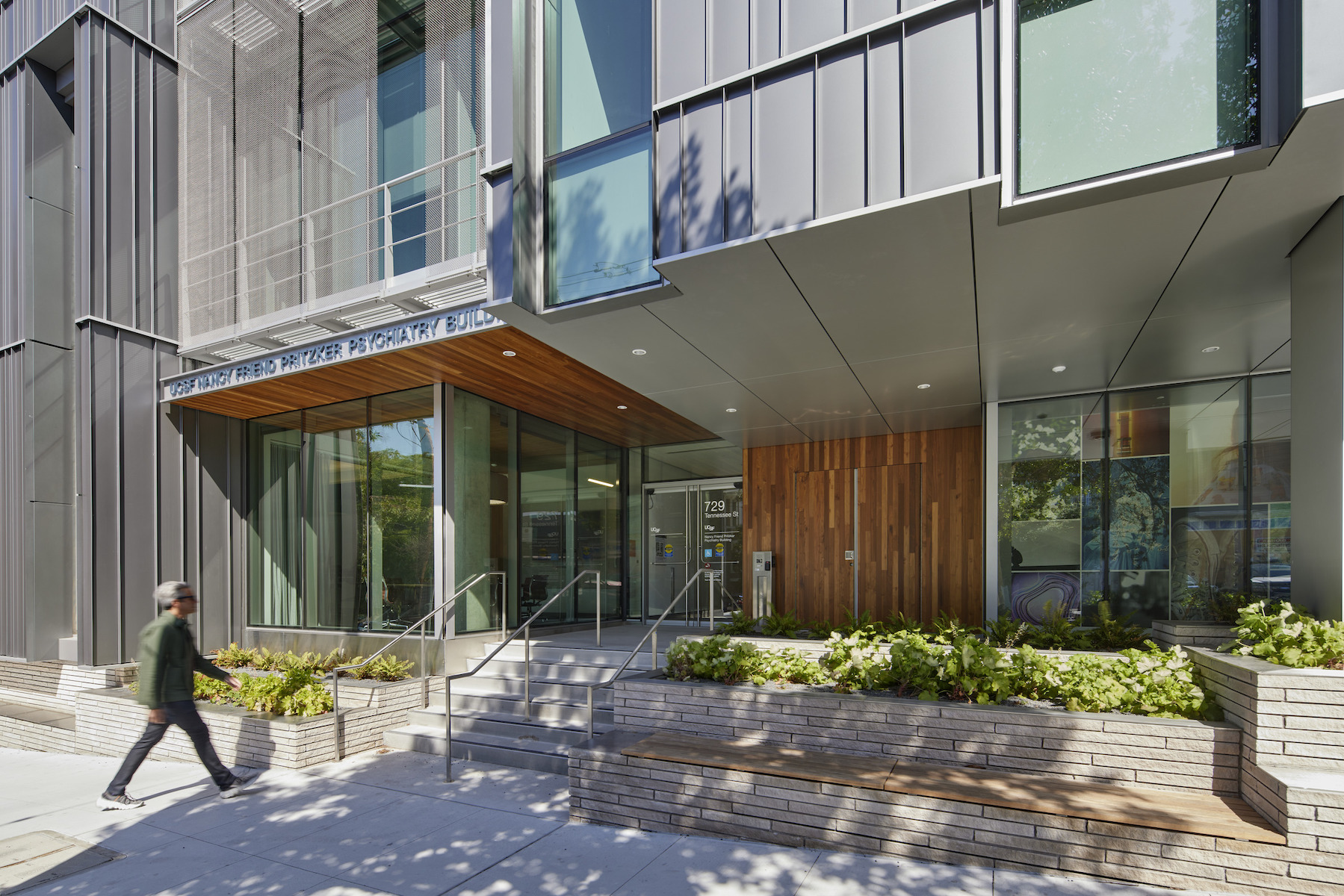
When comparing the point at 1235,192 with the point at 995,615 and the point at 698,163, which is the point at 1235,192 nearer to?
the point at 698,163

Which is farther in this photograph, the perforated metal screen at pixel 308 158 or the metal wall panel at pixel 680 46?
the perforated metal screen at pixel 308 158

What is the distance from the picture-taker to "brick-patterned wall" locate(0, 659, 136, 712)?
32.9ft

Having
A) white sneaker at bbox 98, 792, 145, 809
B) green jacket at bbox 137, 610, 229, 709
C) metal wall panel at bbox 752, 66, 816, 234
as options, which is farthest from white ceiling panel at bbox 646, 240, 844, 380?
white sneaker at bbox 98, 792, 145, 809

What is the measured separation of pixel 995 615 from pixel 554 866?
661 cm

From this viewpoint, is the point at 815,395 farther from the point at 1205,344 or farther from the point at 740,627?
the point at 1205,344

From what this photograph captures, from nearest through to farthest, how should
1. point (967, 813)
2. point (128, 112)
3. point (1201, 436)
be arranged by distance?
point (967, 813)
point (1201, 436)
point (128, 112)

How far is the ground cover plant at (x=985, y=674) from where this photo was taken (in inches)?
195

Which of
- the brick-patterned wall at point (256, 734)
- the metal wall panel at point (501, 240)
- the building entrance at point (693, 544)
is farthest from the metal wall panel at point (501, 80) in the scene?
the building entrance at point (693, 544)

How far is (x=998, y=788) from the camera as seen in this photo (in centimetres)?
458

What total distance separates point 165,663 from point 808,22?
23.0 ft

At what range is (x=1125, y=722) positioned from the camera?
15.4 feet

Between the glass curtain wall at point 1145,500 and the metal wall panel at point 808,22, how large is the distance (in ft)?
18.9

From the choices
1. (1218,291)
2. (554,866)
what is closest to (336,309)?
(554,866)

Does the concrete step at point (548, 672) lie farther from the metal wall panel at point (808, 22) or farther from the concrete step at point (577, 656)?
the metal wall panel at point (808, 22)
